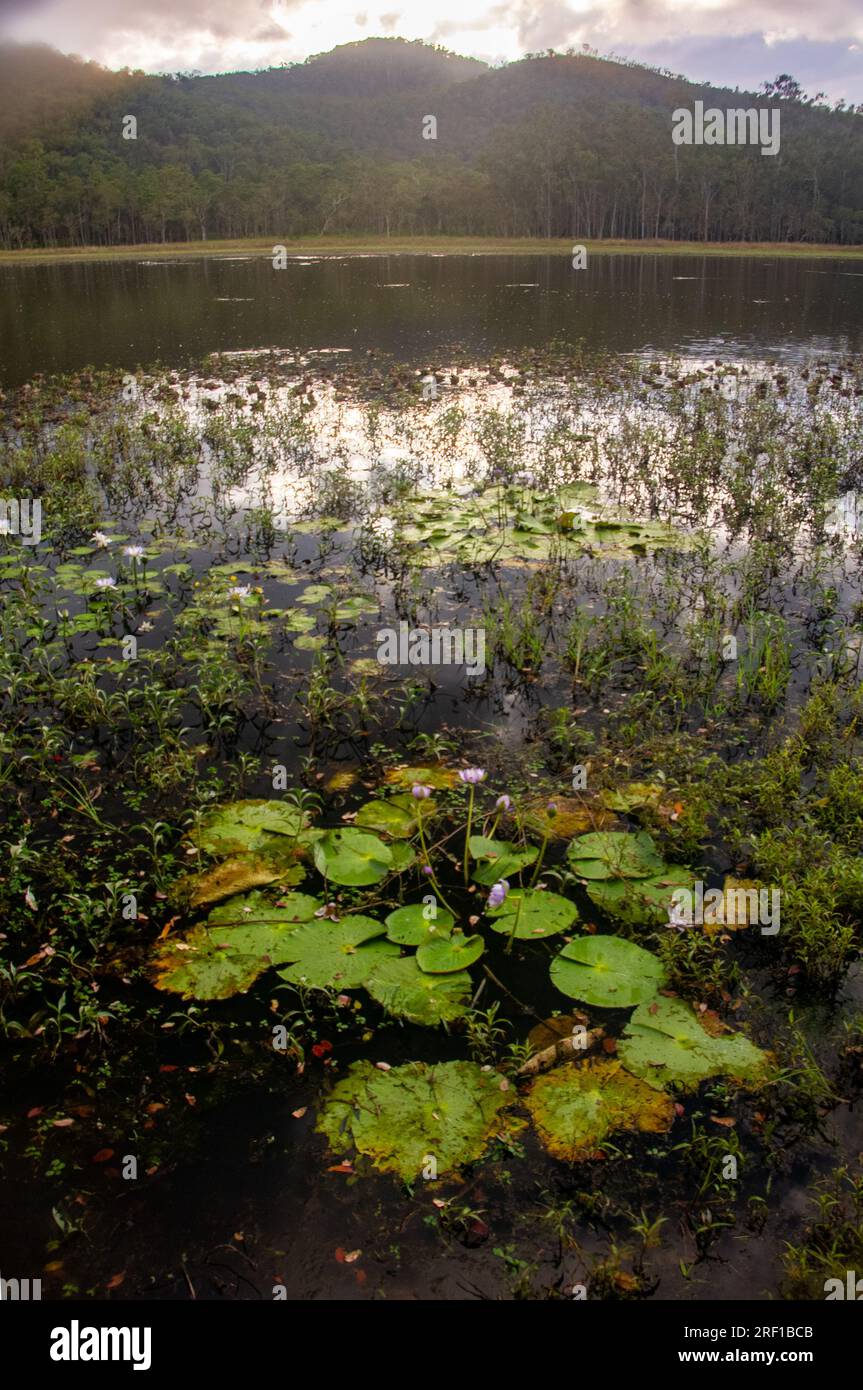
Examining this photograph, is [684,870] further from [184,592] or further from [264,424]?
[264,424]

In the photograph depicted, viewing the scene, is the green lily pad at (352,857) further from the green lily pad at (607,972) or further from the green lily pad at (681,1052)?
the green lily pad at (681,1052)

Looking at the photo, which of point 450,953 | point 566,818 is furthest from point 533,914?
point 566,818

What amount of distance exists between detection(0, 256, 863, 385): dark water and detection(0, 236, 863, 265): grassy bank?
899 inches

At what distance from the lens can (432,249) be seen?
265 ft

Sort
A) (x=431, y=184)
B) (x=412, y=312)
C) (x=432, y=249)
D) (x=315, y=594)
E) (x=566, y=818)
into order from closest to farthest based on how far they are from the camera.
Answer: (x=566, y=818) < (x=315, y=594) < (x=412, y=312) < (x=432, y=249) < (x=431, y=184)

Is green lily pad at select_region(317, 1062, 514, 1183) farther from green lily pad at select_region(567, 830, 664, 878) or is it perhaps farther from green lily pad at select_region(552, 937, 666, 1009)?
green lily pad at select_region(567, 830, 664, 878)

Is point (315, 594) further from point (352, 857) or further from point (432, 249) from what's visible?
point (432, 249)

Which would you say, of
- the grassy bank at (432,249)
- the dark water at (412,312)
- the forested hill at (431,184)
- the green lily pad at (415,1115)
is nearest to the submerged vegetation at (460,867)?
the green lily pad at (415,1115)

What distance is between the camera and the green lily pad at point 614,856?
16.4ft

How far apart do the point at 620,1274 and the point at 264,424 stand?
556 inches

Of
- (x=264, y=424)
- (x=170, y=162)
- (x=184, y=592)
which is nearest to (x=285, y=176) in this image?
(x=170, y=162)

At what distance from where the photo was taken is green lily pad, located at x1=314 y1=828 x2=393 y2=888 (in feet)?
16.0

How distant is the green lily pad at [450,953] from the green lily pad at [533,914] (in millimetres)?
243

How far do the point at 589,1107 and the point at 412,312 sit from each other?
31136 millimetres
